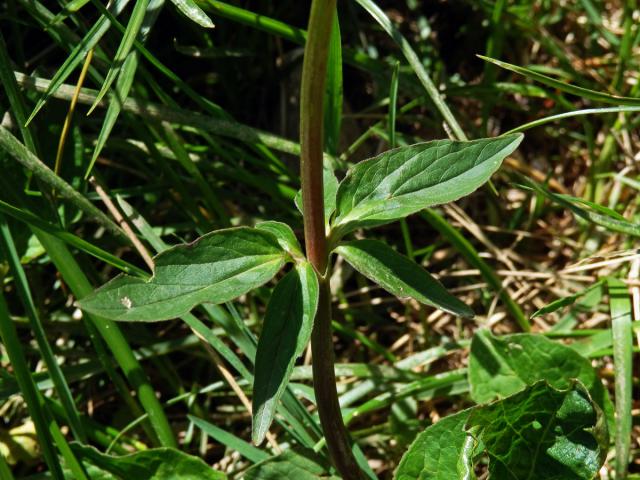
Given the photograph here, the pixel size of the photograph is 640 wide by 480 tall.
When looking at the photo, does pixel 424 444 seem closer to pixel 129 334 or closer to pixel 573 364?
pixel 573 364

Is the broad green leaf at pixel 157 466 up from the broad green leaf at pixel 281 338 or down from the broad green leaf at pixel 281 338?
down

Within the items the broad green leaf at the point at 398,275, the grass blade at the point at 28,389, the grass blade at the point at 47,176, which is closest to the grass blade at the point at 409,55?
the broad green leaf at the point at 398,275

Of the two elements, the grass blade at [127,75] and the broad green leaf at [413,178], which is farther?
the grass blade at [127,75]

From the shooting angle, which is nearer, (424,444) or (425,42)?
(424,444)

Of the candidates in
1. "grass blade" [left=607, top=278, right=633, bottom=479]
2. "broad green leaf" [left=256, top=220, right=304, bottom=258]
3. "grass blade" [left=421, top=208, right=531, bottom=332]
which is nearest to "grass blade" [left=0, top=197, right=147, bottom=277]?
"broad green leaf" [left=256, top=220, right=304, bottom=258]

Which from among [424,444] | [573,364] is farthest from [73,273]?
[573,364]

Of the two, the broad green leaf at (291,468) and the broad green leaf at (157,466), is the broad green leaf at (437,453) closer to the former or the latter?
the broad green leaf at (291,468)

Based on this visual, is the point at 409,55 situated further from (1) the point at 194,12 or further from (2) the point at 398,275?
(2) the point at 398,275

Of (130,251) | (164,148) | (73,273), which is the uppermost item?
(164,148)
